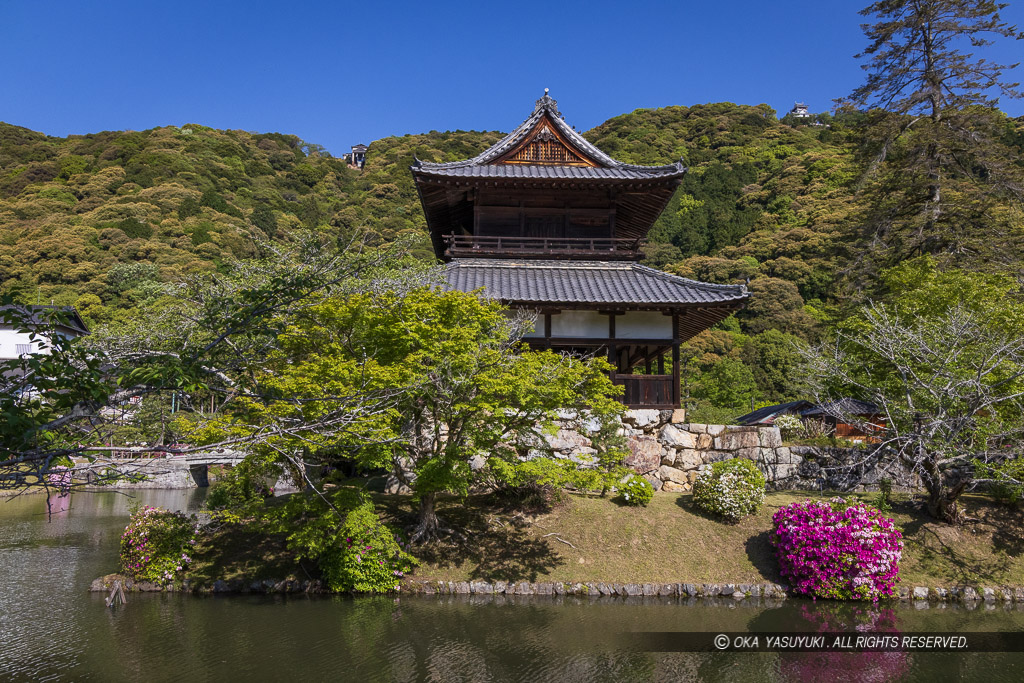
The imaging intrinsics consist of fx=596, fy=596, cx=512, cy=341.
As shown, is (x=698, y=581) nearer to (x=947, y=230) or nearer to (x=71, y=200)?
(x=947, y=230)

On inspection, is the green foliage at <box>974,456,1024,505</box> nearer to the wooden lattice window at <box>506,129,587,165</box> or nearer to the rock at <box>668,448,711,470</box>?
the rock at <box>668,448,711,470</box>

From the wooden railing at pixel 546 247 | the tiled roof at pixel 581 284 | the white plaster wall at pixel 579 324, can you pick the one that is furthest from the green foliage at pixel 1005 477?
the wooden railing at pixel 546 247

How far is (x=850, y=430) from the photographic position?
85.3ft

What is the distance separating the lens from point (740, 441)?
651 inches

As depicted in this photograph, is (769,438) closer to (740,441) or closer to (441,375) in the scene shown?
(740,441)

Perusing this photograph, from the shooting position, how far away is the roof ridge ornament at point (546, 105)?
20.2 metres

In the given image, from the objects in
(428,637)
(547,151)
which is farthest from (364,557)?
(547,151)

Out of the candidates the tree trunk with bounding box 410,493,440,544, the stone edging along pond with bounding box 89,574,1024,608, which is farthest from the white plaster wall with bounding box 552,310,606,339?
the stone edging along pond with bounding box 89,574,1024,608

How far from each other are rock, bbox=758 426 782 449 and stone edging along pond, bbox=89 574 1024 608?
15.7 feet

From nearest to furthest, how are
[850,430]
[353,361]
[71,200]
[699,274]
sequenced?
[353,361] < [850,430] < [699,274] < [71,200]

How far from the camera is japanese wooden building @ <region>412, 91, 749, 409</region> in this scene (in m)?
17.1

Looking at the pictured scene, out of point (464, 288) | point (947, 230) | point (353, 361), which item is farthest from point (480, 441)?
point (947, 230)

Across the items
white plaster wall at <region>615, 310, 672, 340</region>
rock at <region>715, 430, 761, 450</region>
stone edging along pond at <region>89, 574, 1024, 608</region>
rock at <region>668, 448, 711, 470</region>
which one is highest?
white plaster wall at <region>615, 310, 672, 340</region>

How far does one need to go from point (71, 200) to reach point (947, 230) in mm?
78726
